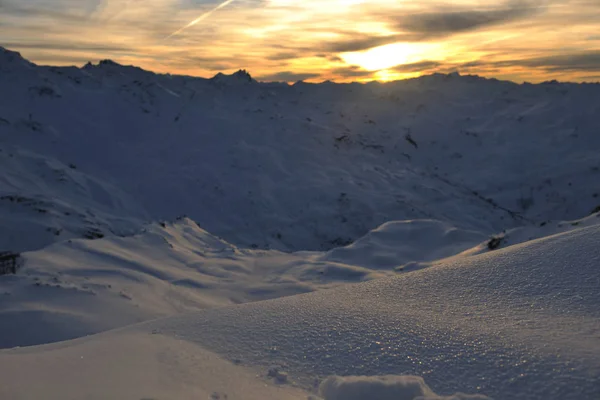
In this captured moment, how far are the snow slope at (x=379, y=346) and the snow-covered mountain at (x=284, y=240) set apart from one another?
0.01 meters

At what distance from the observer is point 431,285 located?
3105 mm

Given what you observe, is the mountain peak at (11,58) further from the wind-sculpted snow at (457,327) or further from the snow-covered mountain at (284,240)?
the wind-sculpted snow at (457,327)

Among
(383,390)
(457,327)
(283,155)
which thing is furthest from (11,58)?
(383,390)

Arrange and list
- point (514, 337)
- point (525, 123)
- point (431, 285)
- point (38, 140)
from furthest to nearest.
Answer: point (525, 123) < point (38, 140) < point (431, 285) < point (514, 337)

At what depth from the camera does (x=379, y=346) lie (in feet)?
A: 7.02

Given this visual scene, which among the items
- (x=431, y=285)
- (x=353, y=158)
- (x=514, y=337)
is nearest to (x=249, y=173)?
(x=353, y=158)

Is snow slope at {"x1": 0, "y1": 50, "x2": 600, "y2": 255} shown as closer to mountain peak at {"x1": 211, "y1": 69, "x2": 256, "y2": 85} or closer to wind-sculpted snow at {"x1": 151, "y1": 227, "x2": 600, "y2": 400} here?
mountain peak at {"x1": 211, "y1": 69, "x2": 256, "y2": 85}

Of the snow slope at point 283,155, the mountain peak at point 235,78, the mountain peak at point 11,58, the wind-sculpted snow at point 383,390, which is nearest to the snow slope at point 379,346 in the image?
the wind-sculpted snow at point 383,390

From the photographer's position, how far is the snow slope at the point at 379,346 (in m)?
1.71

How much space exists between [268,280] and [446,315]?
13.4 ft

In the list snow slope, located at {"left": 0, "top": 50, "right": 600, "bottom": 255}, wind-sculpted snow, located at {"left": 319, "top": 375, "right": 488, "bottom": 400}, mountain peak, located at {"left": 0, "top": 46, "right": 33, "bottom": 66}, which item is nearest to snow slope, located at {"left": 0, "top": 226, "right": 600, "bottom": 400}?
wind-sculpted snow, located at {"left": 319, "top": 375, "right": 488, "bottom": 400}

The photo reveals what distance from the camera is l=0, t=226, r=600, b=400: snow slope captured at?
1715 millimetres

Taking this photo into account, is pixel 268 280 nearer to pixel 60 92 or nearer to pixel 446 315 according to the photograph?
pixel 446 315

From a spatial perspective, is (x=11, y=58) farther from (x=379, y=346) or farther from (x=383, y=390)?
(x=383, y=390)
